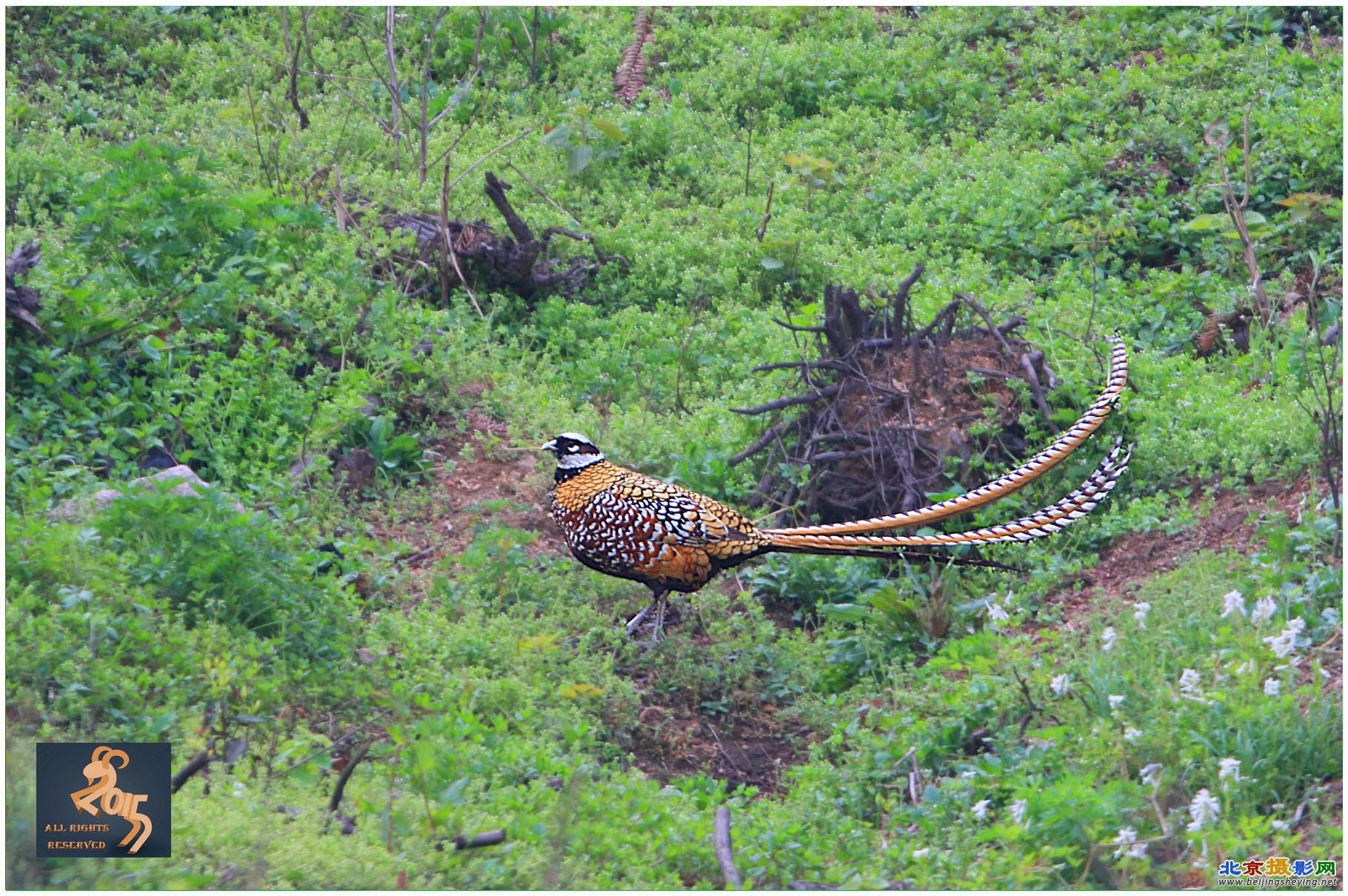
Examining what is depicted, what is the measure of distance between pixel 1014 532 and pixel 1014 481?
417mm

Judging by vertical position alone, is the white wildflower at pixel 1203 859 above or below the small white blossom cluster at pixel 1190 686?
below

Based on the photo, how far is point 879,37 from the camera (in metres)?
12.3

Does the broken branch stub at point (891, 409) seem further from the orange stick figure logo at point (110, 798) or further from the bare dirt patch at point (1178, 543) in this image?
the orange stick figure logo at point (110, 798)

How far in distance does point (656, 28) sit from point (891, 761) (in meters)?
9.17

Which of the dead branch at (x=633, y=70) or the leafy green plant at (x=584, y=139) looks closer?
the leafy green plant at (x=584, y=139)

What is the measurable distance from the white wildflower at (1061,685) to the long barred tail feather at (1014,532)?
119 centimetres

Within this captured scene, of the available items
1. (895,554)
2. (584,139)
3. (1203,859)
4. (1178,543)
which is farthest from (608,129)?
(1203,859)

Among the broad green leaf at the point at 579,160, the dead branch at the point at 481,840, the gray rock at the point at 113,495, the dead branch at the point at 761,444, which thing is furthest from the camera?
the broad green leaf at the point at 579,160

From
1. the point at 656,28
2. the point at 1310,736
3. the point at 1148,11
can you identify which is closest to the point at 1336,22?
the point at 1148,11

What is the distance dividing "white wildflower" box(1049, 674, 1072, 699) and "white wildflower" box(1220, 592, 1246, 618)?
69 cm

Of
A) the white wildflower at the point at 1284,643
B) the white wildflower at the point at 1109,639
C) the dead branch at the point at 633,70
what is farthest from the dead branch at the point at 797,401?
the dead branch at the point at 633,70

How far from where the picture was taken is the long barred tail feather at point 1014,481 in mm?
6512

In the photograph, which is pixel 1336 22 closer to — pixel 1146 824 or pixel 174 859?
pixel 1146 824

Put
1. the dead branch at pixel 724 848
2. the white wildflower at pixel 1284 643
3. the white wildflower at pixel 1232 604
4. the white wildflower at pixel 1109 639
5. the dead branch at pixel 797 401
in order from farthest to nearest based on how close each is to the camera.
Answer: the dead branch at pixel 797 401
the white wildflower at pixel 1109 639
the white wildflower at pixel 1232 604
the white wildflower at pixel 1284 643
the dead branch at pixel 724 848
